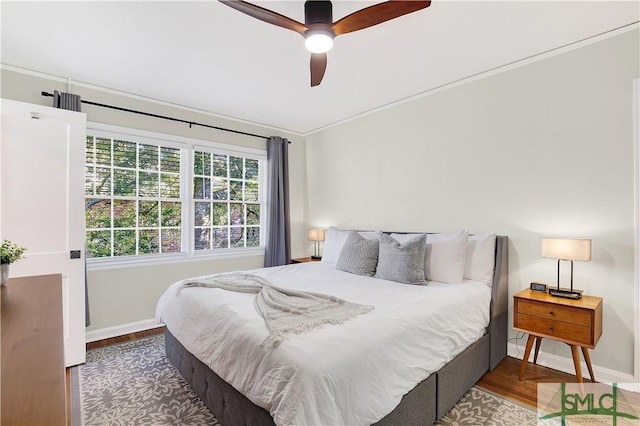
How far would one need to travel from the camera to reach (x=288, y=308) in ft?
6.35

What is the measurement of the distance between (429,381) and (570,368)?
1.62 meters

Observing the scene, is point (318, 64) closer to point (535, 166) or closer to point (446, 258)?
point (446, 258)

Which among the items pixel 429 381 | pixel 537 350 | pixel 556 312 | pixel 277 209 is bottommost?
pixel 537 350

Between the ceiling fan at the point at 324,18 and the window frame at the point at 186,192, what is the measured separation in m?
2.49

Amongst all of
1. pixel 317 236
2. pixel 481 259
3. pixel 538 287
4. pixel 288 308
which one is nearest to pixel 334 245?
pixel 317 236

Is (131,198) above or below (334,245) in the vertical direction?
above

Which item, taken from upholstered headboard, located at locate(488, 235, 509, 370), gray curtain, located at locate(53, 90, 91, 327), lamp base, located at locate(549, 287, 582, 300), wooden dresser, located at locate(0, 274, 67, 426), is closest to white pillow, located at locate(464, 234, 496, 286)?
upholstered headboard, located at locate(488, 235, 509, 370)

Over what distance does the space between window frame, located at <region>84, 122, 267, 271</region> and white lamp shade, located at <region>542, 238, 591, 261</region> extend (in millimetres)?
3539

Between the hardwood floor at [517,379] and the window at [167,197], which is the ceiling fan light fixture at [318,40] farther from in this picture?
the hardwood floor at [517,379]

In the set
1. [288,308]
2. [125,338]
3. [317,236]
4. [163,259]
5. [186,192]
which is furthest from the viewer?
[317,236]

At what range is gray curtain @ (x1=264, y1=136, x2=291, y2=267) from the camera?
470cm

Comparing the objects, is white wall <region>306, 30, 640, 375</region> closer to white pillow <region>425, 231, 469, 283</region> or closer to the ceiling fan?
white pillow <region>425, 231, 469, 283</region>

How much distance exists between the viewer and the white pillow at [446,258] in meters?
2.77

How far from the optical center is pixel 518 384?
2.42 meters
